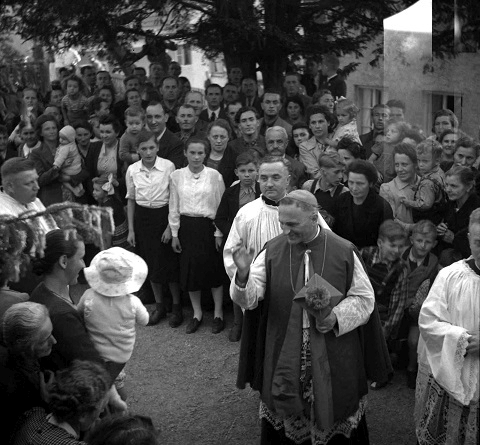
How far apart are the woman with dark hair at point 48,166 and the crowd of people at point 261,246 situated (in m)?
0.02

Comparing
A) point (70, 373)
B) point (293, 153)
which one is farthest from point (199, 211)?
point (70, 373)

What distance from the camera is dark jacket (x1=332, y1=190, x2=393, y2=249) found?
5.87m

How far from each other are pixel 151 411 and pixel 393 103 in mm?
3053

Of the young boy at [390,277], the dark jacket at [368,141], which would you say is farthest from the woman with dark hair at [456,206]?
the dark jacket at [368,141]

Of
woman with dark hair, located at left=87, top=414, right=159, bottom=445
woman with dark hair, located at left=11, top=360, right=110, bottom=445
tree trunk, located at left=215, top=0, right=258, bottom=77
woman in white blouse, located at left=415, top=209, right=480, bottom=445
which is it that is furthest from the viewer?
tree trunk, located at left=215, top=0, right=258, bottom=77

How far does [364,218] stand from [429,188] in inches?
20.4

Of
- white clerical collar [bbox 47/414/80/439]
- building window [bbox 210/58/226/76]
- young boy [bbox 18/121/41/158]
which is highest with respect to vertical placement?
building window [bbox 210/58/226/76]

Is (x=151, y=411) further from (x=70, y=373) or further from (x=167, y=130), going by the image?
(x=167, y=130)

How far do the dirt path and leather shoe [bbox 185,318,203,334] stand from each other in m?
0.06

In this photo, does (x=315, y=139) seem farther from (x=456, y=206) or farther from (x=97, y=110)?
(x=97, y=110)

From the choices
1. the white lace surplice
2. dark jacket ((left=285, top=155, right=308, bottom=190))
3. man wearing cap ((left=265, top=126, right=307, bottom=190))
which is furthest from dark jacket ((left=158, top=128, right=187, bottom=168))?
the white lace surplice

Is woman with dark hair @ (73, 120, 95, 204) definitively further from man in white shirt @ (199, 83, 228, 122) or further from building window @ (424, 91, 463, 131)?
building window @ (424, 91, 463, 131)

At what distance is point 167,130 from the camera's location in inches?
296

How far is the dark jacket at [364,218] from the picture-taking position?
5.87 m
